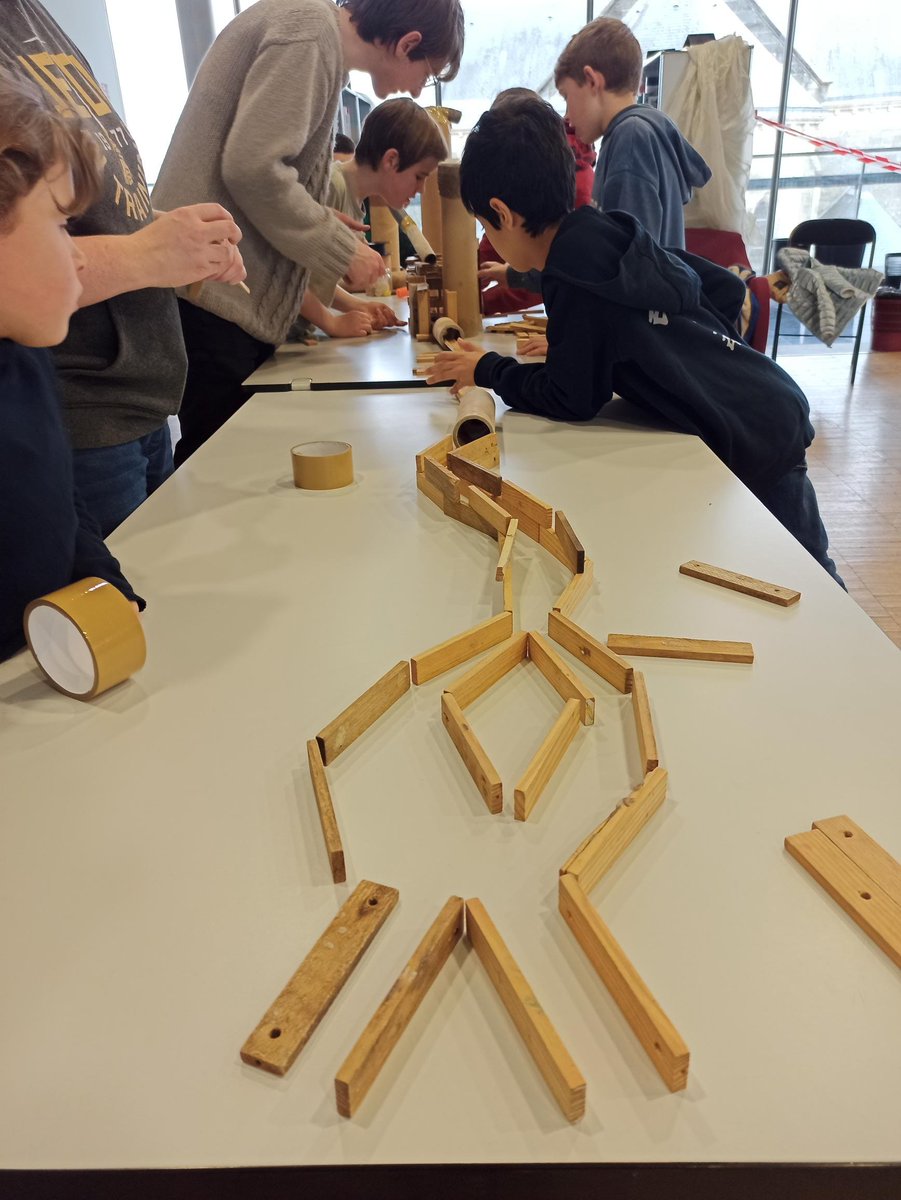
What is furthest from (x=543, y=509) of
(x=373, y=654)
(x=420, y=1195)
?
(x=420, y=1195)

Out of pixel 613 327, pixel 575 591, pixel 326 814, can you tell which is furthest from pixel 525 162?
pixel 326 814

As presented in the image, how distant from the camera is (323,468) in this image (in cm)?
145

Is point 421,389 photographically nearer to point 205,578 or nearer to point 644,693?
point 205,578

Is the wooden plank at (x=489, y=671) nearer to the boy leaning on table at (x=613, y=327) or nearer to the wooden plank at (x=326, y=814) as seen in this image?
the wooden plank at (x=326, y=814)

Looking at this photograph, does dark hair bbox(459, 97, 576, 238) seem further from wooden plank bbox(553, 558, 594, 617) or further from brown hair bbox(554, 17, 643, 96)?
brown hair bbox(554, 17, 643, 96)

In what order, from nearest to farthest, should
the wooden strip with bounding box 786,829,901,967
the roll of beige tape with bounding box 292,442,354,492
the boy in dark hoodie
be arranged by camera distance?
the wooden strip with bounding box 786,829,901,967, the roll of beige tape with bounding box 292,442,354,492, the boy in dark hoodie

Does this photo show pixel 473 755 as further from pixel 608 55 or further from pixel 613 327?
pixel 608 55

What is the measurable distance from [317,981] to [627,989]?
0.66ft

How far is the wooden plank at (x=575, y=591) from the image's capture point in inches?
40.3

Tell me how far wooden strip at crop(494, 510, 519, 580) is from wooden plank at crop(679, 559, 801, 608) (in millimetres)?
227

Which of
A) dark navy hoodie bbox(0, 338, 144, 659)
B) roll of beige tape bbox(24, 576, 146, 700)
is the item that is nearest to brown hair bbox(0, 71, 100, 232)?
dark navy hoodie bbox(0, 338, 144, 659)

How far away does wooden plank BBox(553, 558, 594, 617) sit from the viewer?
1023mm

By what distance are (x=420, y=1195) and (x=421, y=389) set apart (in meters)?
1.86

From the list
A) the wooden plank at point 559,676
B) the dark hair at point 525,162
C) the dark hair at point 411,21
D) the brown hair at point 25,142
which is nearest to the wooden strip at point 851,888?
the wooden plank at point 559,676
